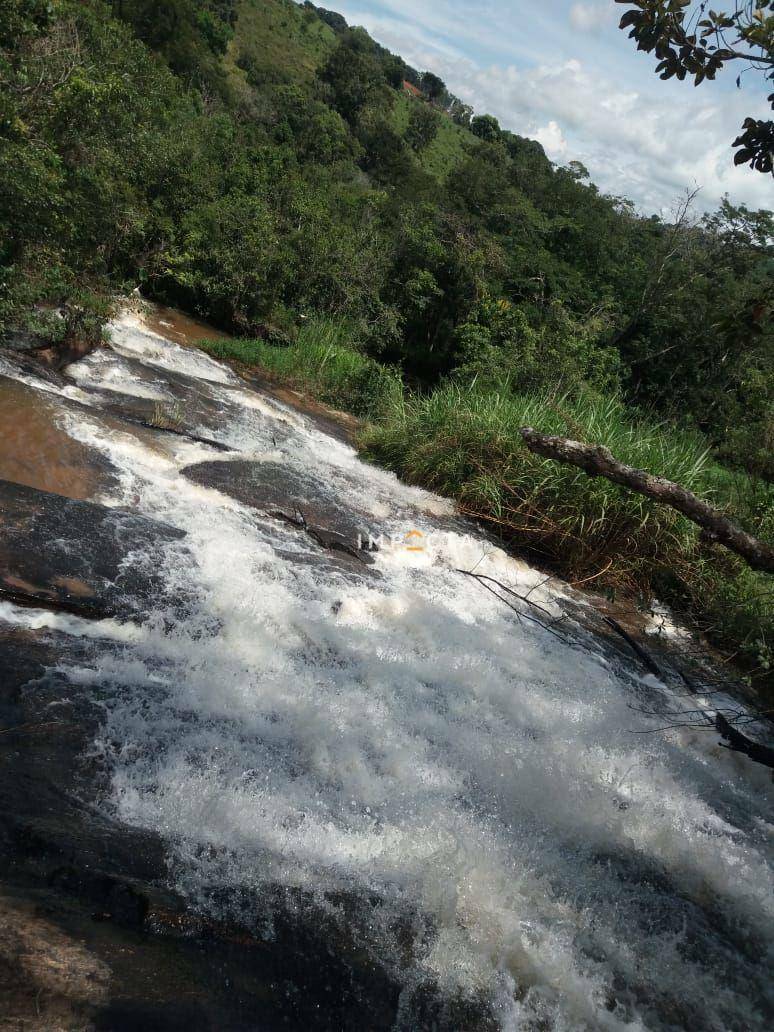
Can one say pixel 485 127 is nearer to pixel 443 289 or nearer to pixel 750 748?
pixel 443 289

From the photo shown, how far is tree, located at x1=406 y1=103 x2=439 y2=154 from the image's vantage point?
46.1 meters

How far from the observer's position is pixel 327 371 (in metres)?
11.9

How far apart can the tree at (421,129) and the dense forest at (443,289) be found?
2054cm

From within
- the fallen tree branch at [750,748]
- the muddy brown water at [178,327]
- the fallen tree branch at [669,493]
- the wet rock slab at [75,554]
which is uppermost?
the fallen tree branch at [669,493]

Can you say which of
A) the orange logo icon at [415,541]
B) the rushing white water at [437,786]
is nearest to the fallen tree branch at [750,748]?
the rushing white water at [437,786]

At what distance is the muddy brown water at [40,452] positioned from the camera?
4.95 metres

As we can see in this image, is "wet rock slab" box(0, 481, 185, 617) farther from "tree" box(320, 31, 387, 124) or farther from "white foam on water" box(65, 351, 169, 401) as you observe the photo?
"tree" box(320, 31, 387, 124)

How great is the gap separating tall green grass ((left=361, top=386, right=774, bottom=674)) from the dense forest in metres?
0.03

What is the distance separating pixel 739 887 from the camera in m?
3.39

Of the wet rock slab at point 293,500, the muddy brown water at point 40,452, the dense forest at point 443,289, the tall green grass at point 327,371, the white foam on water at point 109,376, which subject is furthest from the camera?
the tall green grass at point 327,371

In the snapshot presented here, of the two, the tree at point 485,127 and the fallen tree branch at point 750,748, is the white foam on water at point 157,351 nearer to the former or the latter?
the fallen tree branch at point 750,748

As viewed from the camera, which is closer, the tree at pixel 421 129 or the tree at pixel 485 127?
the tree at pixel 421 129

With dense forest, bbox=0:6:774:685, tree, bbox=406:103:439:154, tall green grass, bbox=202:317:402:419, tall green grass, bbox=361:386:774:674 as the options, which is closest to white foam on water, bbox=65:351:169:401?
dense forest, bbox=0:6:774:685

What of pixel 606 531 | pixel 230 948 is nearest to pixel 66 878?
pixel 230 948
